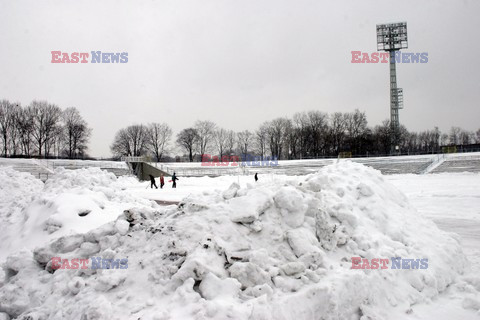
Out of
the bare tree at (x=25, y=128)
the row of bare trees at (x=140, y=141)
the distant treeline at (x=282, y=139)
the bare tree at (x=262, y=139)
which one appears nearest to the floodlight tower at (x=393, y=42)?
the distant treeline at (x=282, y=139)

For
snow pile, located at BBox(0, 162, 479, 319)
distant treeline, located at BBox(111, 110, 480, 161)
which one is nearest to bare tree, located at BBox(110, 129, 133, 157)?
distant treeline, located at BBox(111, 110, 480, 161)

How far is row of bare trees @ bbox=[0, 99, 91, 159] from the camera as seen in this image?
156 ft

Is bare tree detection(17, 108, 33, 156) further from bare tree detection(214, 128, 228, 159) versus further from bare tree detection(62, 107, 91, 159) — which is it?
bare tree detection(214, 128, 228, 159)

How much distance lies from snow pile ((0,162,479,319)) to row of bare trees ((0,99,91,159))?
4988 centimetres

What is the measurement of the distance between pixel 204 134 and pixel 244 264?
69.3 m

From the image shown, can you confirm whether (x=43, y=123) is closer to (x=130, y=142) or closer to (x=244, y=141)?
(x=130, y=142)

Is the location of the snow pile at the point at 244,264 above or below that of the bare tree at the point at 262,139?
below

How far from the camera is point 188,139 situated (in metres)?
69.4

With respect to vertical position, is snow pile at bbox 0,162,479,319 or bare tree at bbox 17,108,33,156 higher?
bare tree at bbox 17,108,33,156

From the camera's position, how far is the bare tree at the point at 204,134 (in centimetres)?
7112

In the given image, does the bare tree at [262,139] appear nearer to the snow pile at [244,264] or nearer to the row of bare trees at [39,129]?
the row of bare trees at [39,129]

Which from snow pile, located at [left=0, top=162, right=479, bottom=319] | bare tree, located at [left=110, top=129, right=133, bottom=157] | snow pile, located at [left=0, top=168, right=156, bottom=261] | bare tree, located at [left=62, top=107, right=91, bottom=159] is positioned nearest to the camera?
snow pile, located at [left=0, top=162, right=479, bottom=319]

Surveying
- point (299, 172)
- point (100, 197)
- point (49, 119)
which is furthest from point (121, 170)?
point (100, 197)

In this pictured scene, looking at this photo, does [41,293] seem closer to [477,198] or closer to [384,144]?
[477,198]
